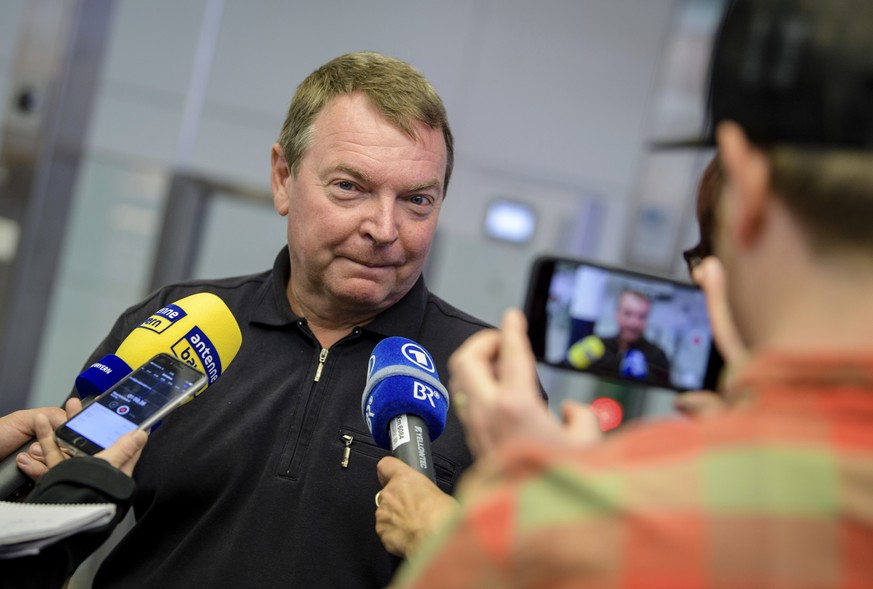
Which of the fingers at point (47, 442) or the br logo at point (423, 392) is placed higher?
the br logo at point (423, 392)

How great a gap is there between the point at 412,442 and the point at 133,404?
364mm

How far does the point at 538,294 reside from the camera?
169cm

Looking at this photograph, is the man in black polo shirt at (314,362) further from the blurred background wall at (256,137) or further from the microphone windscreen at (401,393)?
the blurred background wall at (256,137)

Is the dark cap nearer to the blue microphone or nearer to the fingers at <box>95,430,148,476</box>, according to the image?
the fingers at <box>95,430,148,476</box>

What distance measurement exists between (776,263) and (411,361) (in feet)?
2.61

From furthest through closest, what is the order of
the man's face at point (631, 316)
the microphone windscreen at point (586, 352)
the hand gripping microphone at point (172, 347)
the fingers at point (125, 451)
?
1. the man's face at point (631, 316)
2. the microphone windscreen at point (586, 352)
3. the hand gripping microphone at point (172, 347)
4. the fingers at point (125, 451)

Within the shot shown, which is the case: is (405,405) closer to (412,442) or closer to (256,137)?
(412,442)

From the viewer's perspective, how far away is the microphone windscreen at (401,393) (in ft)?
4.30

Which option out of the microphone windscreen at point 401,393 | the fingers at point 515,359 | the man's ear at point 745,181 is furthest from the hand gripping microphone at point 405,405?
the man's ear at point 745,181

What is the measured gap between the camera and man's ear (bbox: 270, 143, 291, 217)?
6.08ft

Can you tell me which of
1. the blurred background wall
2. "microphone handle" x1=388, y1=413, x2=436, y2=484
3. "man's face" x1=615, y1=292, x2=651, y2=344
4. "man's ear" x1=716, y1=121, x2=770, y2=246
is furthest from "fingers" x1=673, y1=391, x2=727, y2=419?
the blurred background wall

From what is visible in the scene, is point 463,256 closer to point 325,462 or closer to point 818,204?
point 325,462

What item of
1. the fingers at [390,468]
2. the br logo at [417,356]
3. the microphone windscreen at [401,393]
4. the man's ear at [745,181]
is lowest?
the fingers at [390,468]

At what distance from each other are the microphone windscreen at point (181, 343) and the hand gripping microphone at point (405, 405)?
0.27 meters
